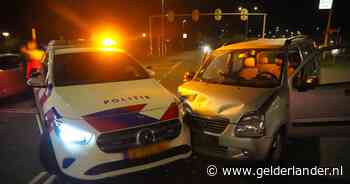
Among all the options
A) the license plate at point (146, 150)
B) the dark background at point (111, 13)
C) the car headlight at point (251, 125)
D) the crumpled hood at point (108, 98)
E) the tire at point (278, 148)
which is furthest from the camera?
the dark background at point (111, 13)

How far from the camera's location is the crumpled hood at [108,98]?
380 cm

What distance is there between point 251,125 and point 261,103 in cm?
32

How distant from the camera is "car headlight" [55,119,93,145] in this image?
3.52 meters

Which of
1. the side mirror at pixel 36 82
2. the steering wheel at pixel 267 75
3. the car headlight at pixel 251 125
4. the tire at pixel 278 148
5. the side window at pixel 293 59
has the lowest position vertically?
the tire at pixel 278 148

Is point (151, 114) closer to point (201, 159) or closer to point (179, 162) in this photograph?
point (179, 162)

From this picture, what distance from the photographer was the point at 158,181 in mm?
4273

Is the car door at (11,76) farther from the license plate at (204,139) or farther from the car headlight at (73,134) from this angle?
the license plate at (204,139)

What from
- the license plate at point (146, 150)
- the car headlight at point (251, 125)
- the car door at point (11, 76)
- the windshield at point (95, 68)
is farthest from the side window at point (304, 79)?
the car door at point (11, 76)

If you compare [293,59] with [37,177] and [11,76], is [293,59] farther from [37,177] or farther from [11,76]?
[11,76]

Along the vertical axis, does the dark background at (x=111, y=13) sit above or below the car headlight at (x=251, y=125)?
above

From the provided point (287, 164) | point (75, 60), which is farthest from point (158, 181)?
point (75, 60)

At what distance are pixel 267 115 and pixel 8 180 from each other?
146 inches

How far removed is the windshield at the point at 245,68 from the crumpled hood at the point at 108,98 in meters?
1.19

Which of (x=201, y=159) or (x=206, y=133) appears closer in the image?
(x=206, y=133)
